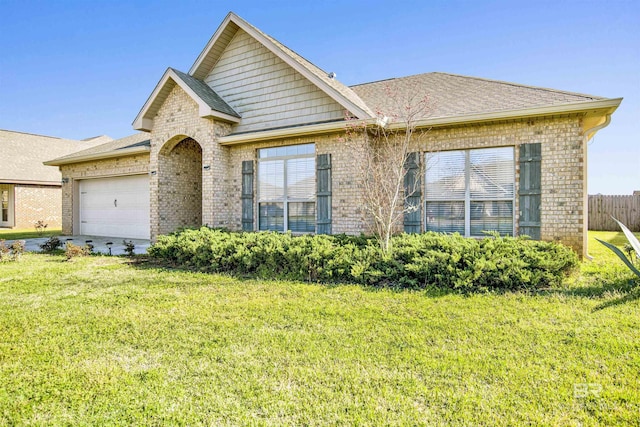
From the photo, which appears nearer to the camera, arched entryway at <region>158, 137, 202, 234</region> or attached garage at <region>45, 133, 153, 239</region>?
arched entryway at <region>158, 137, 202, 234</region>

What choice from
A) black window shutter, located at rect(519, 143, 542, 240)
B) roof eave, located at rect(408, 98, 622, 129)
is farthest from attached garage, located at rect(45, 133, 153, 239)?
black window shutter, located at rect(519, 143, 542, 240)

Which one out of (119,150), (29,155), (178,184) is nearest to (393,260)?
(178,184)

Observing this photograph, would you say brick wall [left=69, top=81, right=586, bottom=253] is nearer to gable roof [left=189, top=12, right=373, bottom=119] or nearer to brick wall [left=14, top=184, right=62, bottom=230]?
gable roof [left=189, top=12, right=373, bottom=119]

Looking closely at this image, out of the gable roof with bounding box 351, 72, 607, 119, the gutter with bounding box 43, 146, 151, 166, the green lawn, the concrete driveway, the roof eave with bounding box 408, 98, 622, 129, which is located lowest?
the green lawn

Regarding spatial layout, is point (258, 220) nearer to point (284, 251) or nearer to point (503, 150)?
point (284, 251)

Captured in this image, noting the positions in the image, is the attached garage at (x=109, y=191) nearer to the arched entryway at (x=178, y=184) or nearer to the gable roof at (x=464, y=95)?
the arched entryway at (x=178, y=184)

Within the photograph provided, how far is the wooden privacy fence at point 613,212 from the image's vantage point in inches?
620

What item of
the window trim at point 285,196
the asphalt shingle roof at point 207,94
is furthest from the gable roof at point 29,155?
the window trim at point 285,196

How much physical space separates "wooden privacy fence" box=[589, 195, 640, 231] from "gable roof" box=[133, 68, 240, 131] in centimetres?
1644

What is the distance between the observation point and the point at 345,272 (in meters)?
6.31

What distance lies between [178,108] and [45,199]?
17120mm

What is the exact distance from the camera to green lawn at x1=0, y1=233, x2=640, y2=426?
2488 millimetres

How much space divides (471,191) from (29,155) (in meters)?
26.3

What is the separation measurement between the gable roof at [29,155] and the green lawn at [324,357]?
19691mm
